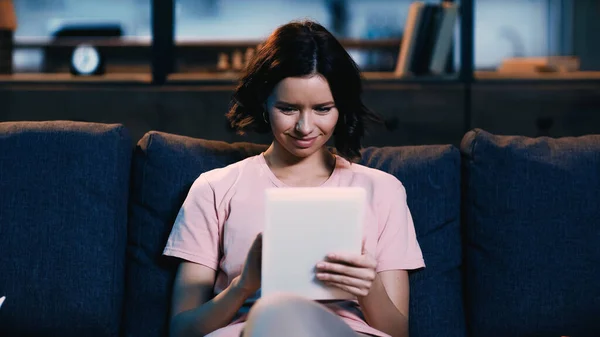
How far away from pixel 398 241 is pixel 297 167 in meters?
0.27

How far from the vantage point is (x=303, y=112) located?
5.17 ft

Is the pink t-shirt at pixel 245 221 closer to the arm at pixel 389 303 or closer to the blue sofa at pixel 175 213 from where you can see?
the arm at pixel 389 303

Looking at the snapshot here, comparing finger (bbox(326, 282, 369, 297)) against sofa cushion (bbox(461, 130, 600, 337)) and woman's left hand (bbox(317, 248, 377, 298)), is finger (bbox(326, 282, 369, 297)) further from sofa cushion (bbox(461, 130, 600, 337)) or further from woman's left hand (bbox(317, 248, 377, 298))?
sofa cushion (bbox(461, 130, 600, 337))

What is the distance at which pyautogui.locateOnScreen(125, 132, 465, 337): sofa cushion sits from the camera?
1.78m

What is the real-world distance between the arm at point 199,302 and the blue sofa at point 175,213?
0.52 feet

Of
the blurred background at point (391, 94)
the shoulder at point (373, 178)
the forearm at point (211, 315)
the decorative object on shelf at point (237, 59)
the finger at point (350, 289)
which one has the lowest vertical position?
the forearm at point (211, 315)

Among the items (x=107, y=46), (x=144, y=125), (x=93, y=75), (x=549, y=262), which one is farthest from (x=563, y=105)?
(x=107, y=46)

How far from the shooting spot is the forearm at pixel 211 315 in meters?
1.48

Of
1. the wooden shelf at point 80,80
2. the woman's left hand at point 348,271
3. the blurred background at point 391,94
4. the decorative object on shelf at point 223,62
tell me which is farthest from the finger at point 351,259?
the decorative object on shelf at point 223,62

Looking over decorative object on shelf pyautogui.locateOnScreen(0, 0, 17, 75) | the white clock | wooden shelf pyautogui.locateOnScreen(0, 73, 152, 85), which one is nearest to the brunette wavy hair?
wooden shelf pyautogui.locateOnScreen(0, 73, 152, 85)

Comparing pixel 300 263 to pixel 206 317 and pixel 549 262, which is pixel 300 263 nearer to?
pixel 206 317

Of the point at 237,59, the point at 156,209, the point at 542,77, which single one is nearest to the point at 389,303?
the point at 156,209

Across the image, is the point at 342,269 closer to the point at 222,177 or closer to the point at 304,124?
the point at 304,124

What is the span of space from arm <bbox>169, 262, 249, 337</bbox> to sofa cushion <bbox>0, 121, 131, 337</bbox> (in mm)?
238
